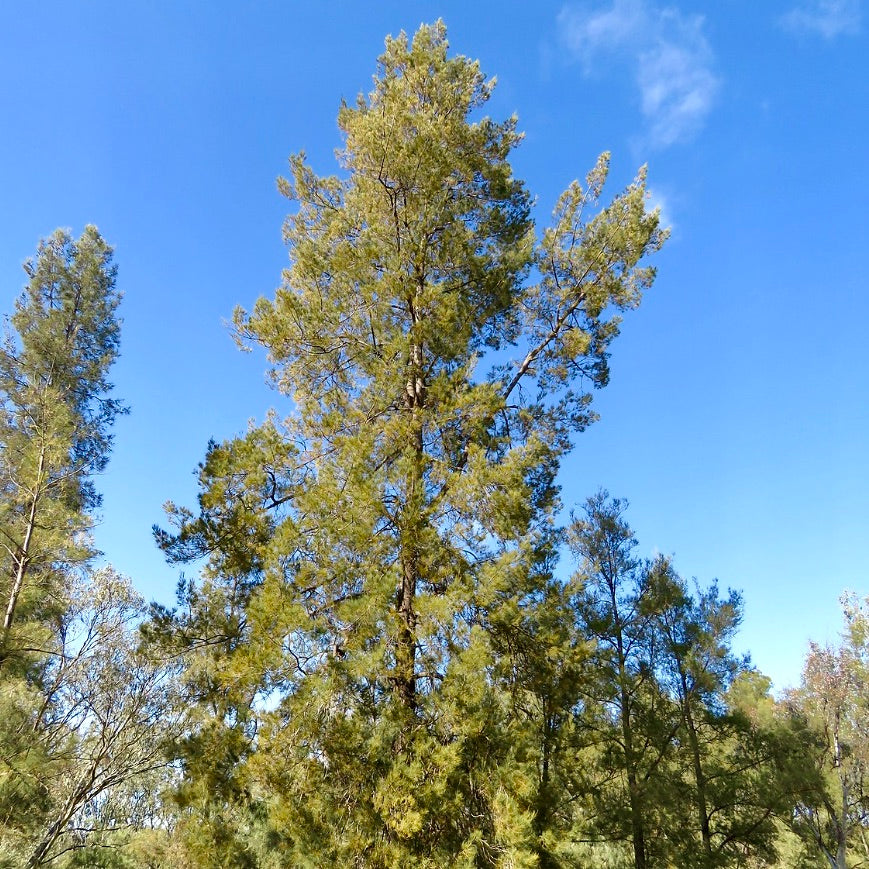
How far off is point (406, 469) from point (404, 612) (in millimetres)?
1530

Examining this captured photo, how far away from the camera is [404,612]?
5934 mm

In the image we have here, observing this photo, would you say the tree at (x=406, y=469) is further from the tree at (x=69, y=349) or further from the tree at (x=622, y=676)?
the tree at (x=69, y=349)

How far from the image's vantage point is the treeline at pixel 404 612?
202 inches

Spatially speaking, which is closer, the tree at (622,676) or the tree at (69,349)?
the tree at (622,676)

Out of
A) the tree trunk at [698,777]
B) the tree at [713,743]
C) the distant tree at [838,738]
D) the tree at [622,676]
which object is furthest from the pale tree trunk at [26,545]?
the distant tree at [838,738]

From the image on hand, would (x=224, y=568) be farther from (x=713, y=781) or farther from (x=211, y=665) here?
(x=713, y=781)

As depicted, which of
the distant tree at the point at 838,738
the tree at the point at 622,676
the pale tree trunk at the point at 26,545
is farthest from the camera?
the distant tree at the point at 838,738

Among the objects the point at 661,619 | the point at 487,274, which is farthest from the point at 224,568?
the point at 661,619

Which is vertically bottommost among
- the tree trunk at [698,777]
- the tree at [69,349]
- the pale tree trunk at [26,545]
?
the tree trunk at [698,777]

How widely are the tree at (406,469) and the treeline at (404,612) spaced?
0.04 metres

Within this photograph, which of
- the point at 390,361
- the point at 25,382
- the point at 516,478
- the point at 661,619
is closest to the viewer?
the point at 516,478

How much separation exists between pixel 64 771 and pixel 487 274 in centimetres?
911

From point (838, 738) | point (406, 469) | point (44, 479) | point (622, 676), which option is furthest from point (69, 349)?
point (838, 738)

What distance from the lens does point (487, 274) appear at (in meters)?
8.21
